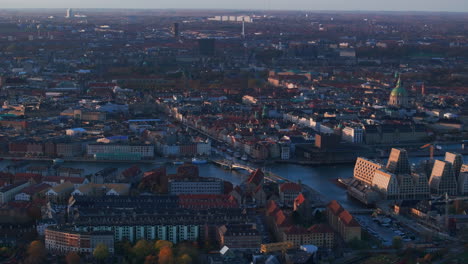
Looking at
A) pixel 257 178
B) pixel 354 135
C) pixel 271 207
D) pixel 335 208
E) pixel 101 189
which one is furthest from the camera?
pixel 354 135

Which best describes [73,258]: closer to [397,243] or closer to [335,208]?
[335,208]

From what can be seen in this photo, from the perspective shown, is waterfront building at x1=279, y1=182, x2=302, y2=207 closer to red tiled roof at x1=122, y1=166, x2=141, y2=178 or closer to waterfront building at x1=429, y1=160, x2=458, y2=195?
waterfront building at x1=429, y1=160, x2=458, y2=195

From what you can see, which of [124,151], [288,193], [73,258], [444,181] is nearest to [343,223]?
[288,193]

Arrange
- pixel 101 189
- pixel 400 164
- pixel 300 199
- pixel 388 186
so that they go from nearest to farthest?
pixel 300 199 → pixel 101 189 → pixel 388 186 → pixel 400 164

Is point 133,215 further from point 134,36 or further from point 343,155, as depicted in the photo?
point 134,36

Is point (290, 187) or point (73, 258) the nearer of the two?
point (73, 258)

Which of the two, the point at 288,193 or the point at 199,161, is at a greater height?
the point at 288,193

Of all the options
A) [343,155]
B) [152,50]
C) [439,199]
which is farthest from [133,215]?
[152,50]
